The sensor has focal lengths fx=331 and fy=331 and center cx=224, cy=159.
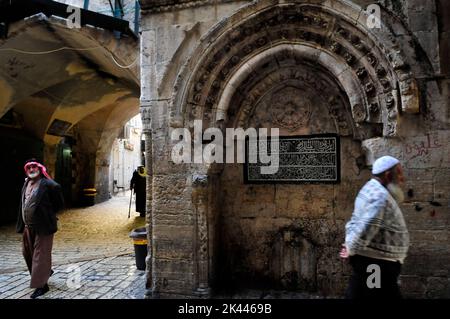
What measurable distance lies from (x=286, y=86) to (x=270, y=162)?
0.97 meters

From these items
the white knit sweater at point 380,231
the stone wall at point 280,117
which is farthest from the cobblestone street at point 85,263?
the white knit sweater at point 380,231

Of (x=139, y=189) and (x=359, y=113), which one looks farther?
(x=139, y=189)

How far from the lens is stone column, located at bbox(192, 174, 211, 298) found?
12.4ft

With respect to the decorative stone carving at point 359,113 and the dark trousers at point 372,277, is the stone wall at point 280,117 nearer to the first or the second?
the decorative stone carving at point 359,113

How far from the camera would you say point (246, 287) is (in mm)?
4078

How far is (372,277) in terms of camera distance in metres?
2.24

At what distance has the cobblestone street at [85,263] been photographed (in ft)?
13.8

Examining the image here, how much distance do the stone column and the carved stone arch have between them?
0.76 m

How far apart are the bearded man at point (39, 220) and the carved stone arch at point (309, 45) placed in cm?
189

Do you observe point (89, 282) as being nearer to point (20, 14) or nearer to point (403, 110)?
point (403, 110)

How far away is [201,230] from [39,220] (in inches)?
80.0

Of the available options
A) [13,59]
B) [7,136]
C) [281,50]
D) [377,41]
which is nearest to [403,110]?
[377,41]

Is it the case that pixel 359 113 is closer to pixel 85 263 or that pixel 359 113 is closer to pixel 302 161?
pixel 302 161

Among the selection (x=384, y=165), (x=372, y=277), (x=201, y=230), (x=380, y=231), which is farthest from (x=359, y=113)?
(x=201, y=230)
